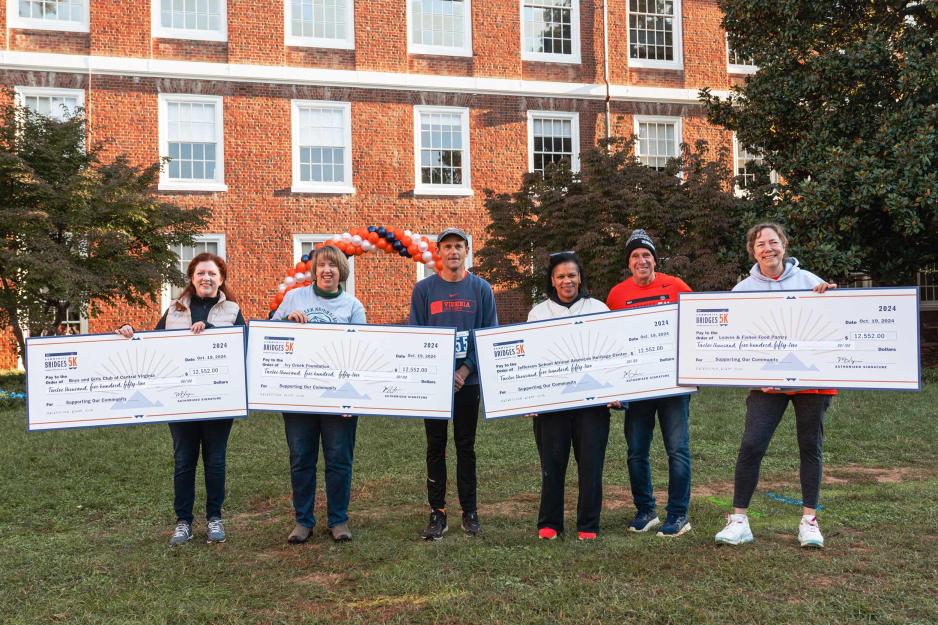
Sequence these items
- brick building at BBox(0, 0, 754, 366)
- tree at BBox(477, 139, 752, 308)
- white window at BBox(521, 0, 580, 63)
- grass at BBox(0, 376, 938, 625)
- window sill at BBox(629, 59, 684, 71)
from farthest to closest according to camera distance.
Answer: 1. window sill at BBox(629, 59, 684, 71)
2. white window at BBox(521, 0, 580, 63)
3. brick building at BBox(0, 0, 754, 366)
4. tree at BBox(477, 139, 752, 308)
5. grass at BBox(0, 376, 938, 625)

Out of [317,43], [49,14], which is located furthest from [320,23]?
[49,14]

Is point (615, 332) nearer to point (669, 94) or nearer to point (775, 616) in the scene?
point (775, 616)

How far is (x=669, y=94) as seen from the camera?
81.0 feet

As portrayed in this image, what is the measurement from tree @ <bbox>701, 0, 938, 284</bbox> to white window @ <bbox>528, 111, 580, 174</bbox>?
668 cm

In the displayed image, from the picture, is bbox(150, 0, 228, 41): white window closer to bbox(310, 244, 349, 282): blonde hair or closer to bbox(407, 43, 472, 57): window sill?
bbox(407, 43, 472, 57): window sill

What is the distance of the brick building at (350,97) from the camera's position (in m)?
20.8

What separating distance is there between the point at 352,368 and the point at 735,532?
110 inches

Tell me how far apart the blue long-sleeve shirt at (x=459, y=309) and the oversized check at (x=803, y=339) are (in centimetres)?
141

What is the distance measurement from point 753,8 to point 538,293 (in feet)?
24.8

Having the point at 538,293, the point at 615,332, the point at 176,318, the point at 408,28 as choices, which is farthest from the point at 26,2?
the point at 615,332

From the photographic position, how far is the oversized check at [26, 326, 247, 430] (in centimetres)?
564

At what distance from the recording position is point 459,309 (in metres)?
5.75

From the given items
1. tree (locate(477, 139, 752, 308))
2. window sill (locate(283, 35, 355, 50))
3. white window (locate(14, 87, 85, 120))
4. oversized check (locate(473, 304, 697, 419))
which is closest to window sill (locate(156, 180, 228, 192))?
white window (locate(14, 87, 85, 120))

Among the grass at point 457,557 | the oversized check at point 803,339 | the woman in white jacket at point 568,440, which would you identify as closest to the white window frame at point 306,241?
the grass at point 457,557
